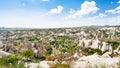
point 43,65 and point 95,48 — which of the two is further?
point 95,48

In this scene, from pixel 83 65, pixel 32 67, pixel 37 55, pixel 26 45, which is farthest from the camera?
pixel 26 45

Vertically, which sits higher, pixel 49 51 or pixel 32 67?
pixel 32 67

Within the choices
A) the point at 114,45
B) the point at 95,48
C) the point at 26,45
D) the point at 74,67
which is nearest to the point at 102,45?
the point at 95,48

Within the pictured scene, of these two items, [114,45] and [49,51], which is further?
[114,45]

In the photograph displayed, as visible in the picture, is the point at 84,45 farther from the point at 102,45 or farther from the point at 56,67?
the point at 56,67

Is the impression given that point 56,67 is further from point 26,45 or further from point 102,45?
point 102,45

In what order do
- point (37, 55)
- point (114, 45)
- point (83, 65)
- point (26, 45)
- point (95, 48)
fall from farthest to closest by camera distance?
1. point (114, 45)
2. point (95, 48)
3. point (26, 45)
4. point (37, 55)
5. point (83, 65)

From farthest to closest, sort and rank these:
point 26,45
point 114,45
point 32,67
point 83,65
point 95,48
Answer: point 114,45
point 95,48
point 26,45
point 83,65
point 32,67

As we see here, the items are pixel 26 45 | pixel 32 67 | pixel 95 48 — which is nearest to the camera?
pixel 32 67

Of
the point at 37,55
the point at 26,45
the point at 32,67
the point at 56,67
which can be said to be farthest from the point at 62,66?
the point at 26,45
